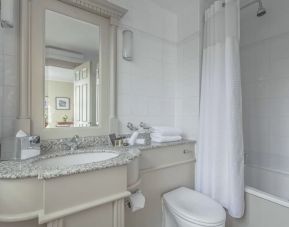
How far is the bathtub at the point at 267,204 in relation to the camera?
1.26 m

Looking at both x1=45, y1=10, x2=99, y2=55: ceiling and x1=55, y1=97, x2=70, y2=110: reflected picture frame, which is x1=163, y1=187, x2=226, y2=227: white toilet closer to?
x1=55, y1=97, x2=70, y2=110: reflected picture frame

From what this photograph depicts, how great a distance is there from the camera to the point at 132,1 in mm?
1672

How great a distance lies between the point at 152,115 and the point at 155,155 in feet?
1.49

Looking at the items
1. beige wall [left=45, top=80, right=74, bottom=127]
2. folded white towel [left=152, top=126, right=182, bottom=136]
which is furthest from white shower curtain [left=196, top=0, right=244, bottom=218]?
beige wall [left=45, top=80, right=74, bottom=127]

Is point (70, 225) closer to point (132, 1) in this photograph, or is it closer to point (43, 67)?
point (43, 67)

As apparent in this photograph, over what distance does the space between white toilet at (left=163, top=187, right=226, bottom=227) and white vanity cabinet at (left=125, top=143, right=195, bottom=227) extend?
0.24ft

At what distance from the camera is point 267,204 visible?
133 centimetres

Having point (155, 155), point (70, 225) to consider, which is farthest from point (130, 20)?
point (70, 225)

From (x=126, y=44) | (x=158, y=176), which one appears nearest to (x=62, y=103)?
(x=126, y=44)

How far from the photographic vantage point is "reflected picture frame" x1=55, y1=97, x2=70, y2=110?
1.29 meters

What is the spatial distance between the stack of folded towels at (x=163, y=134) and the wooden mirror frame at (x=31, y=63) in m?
0.36

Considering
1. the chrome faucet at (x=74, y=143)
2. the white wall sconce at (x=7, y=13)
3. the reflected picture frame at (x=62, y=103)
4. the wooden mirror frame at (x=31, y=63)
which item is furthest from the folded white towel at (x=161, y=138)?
the white wall sconce at (x=7, y=13)

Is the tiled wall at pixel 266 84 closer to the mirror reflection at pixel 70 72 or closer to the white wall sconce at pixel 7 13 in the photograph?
the mirror reflection at pixel 70 72

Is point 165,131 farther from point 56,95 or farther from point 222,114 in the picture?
point 56,95
